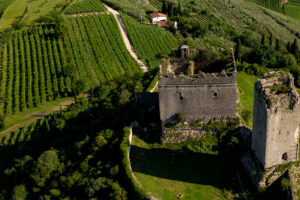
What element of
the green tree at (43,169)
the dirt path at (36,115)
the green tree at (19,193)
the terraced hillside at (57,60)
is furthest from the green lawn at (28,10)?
the green tree at (19,193)

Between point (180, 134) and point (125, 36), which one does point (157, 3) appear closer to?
point (125, 36)

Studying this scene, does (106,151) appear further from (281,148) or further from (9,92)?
(9,92)

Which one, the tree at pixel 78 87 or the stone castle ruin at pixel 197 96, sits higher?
the stone castle ruin at pixel 197 96

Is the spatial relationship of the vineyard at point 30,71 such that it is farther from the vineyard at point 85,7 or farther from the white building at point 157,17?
the white building at point 157,17

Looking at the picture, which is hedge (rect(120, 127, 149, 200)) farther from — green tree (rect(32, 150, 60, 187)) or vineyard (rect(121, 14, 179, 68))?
vineyard (rect(121, 14, 179, 68))

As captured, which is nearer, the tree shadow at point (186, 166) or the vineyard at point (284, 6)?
the tree shadow at point (186, 166)

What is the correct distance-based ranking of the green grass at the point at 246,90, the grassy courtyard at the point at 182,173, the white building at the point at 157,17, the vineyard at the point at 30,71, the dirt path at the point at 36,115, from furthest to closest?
the white building at the point at 157,17 → the vineyard at the point at 30,71 → the dirt path at the point at 36,115 → the green grass at the point at 246,90 → the grassy courtyard at the point at 182,173

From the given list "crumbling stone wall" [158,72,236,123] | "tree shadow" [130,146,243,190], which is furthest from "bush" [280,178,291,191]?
"crumbling stone wall" [158,72,236,123]

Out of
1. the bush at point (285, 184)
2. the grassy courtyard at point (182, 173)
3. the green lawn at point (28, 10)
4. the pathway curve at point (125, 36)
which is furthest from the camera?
the green lawn at point (28, 10)
